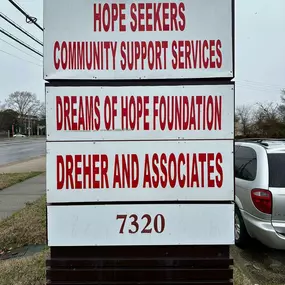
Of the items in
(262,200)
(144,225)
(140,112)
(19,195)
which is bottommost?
(19,195)

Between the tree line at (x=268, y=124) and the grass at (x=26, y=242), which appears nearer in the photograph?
the grass at (x=26, y=242)

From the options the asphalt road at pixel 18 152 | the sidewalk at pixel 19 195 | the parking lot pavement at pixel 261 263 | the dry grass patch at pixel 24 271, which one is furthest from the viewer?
the asphalt road at pixel 18 152

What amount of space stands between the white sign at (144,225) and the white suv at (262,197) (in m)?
1.84

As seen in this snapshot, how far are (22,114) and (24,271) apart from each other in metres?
104

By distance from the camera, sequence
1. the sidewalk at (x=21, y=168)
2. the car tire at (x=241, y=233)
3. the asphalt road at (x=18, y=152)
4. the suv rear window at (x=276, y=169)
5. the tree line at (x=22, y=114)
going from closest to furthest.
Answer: the suv rear window at (x=276, y=169)
the car tire at (x=241, y=233)
the sidewalk at (x=21, y=168)
the asphalt road at (x=18, y=152)
the tree line at (x=22, y=114)

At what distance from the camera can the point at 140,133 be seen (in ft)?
7.95

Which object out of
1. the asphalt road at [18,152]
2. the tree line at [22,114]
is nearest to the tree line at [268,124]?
the asphalt road at [18,152]

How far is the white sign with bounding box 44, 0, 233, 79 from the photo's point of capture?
7.91 ft

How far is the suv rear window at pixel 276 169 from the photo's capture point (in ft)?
13.4

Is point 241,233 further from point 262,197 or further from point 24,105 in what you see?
point 24,105

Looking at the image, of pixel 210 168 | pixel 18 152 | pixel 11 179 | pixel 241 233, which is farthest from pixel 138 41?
pixel 18 152

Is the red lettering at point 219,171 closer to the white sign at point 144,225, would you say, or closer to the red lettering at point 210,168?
the red lettering at point 210,168

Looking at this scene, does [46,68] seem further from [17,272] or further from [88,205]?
[17,272]

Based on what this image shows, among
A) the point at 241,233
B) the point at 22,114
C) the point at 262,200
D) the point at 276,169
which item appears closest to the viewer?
the point at 262,200
